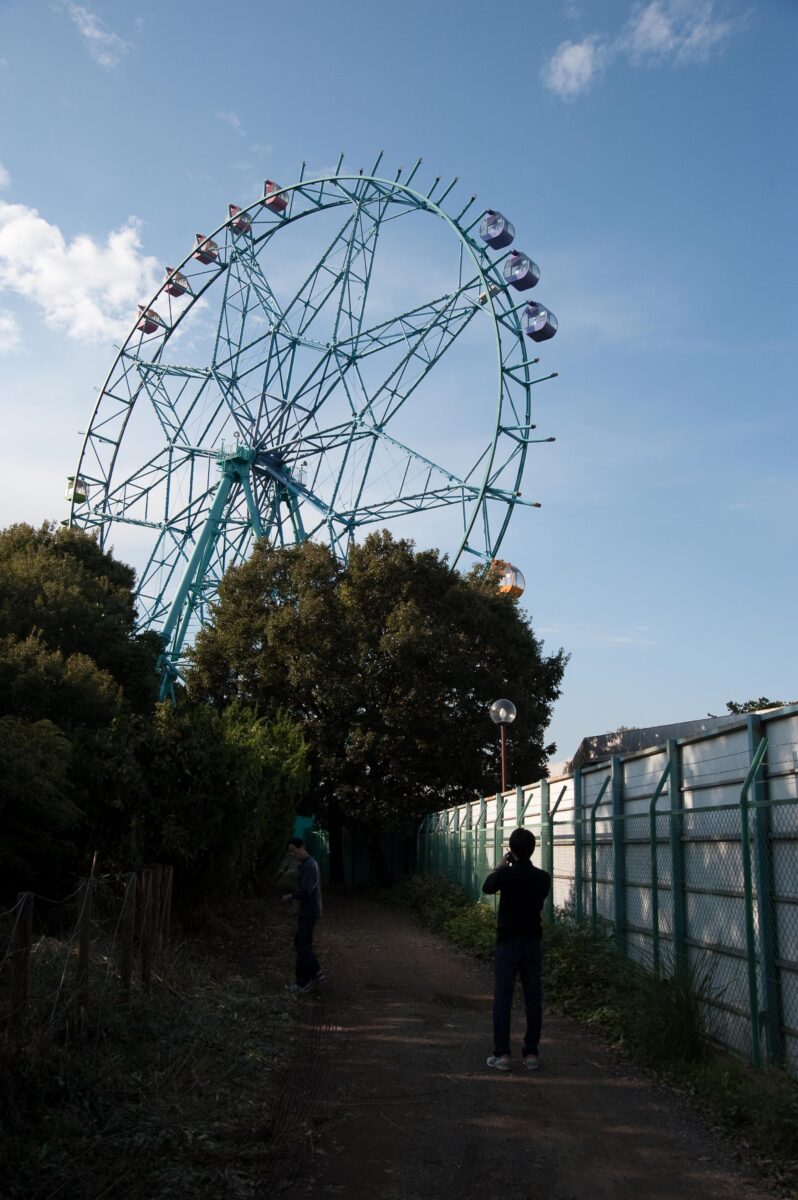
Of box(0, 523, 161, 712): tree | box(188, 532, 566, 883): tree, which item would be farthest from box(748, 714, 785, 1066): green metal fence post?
box(188, 532, 566, 883): tree

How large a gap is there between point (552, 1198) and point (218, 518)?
3061 centimetres

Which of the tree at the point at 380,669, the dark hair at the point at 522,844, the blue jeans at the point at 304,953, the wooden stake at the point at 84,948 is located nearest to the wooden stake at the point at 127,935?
the wooden stake at the point at 84,948

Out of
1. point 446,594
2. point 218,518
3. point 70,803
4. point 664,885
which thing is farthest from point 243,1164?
point 218,518

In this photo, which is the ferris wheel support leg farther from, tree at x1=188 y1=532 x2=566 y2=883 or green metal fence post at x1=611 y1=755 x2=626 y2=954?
green metal fence post at x1=611 y1=755 x2=626 y2=954

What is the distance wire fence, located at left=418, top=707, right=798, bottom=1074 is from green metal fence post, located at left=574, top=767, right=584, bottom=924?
20 millimetres

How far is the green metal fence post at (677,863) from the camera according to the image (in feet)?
28.2

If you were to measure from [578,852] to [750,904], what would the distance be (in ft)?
18.2

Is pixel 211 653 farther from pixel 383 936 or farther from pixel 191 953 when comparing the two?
pixel 191 953

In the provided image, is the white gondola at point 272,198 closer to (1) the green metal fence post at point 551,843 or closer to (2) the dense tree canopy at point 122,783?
(2) the dense tree canopy at point 122,783

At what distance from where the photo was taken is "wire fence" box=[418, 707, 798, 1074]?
657 centimetres

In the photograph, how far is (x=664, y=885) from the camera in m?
9.12

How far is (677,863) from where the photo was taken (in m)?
8.70

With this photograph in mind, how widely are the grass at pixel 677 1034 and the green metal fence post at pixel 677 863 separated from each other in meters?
0.41

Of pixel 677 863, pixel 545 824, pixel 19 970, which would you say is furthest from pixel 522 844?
pixel 545 824
